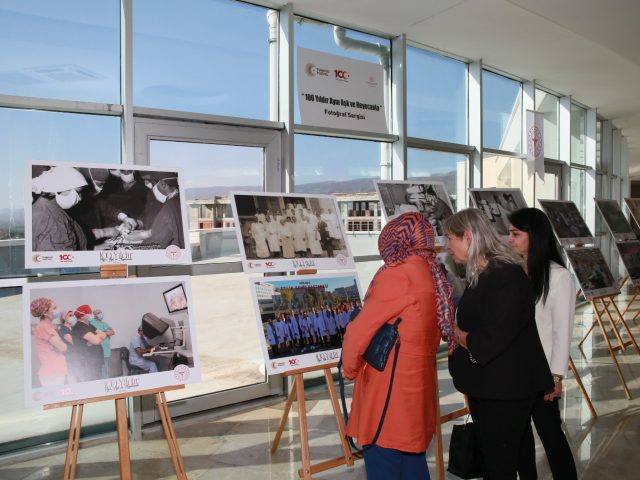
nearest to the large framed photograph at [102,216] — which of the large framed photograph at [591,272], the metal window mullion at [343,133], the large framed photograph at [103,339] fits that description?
the large framed photograph at [103,339]

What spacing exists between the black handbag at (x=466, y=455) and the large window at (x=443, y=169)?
12.0 feet

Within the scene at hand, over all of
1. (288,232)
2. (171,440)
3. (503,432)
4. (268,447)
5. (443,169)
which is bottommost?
(268,447)

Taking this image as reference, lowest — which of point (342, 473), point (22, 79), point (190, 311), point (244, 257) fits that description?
point (342, 473)

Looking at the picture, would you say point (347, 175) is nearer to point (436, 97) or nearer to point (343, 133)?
point (343, 133)

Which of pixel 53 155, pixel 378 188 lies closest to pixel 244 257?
pixel 378 188

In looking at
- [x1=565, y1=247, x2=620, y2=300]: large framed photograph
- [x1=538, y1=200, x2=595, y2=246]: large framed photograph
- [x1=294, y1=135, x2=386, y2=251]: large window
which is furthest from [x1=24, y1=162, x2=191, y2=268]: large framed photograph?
[x1=538, y1=200, x2=595, y2=246]: large framed photograph

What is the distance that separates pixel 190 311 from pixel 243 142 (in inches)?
84.4

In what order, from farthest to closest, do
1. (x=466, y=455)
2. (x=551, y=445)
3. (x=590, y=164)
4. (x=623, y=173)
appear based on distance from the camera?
(x=623, y=173)
(x=590, y=164)
(x=551, y=445)
(x=466, y=455)

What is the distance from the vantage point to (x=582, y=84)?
7.78 m

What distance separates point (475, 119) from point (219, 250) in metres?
3.76

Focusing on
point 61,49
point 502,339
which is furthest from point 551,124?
point 502,339

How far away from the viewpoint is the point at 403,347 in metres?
1.88

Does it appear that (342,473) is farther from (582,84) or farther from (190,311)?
(582,84)

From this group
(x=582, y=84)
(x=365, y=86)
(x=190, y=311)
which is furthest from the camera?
(x=582, y=84)
